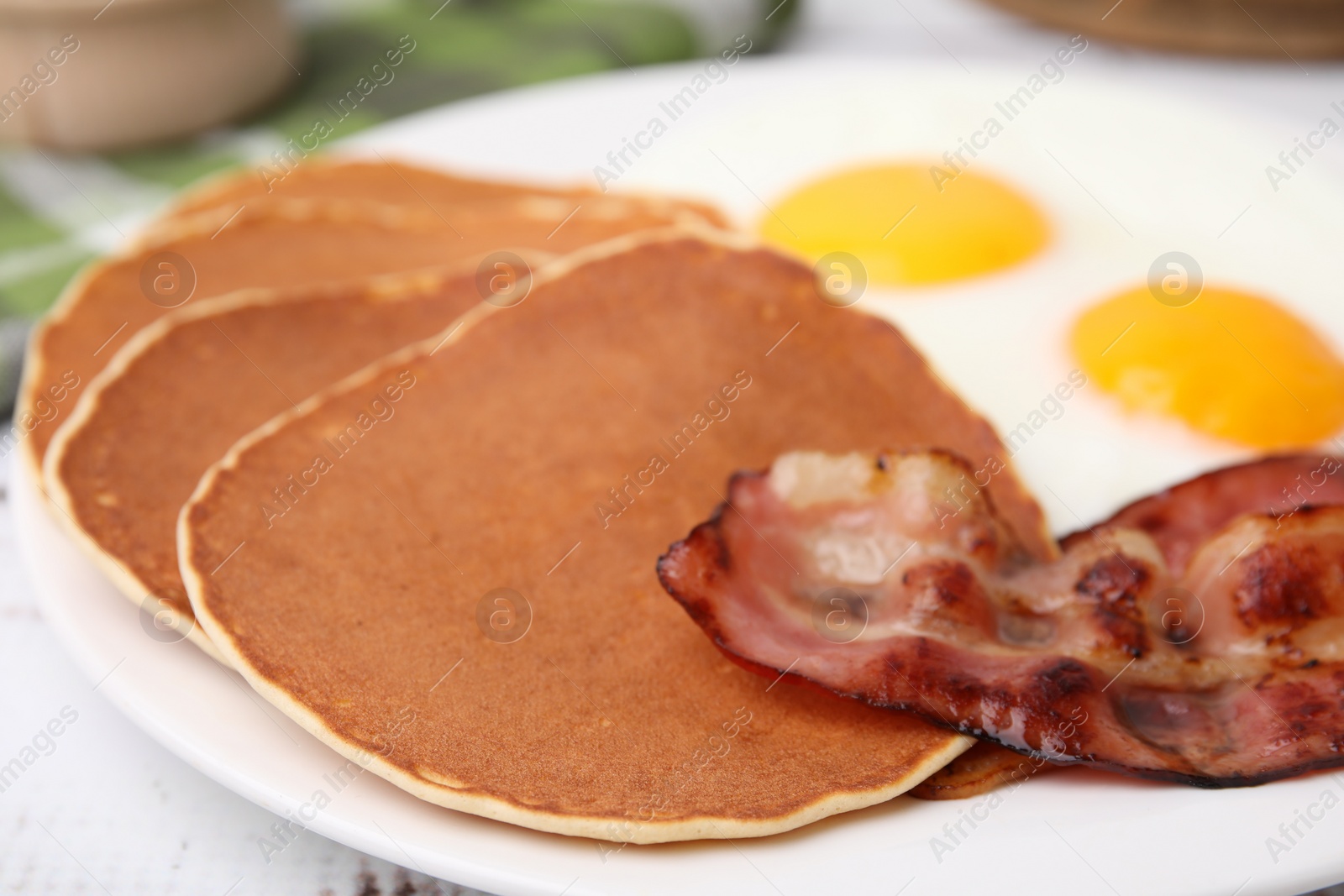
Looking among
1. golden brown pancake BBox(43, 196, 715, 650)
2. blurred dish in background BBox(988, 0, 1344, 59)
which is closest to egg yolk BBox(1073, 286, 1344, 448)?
golden brown pancake BBox(43, 196, 715, 650)

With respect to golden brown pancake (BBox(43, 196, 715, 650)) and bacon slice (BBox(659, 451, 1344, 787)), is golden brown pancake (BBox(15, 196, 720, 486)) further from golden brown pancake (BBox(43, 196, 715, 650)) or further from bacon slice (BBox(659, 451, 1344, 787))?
bacon slice (BBox(659, 451, 1344, 787))

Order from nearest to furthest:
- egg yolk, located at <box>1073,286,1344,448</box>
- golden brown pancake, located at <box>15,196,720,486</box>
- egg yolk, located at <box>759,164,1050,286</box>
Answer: egg yolk, located at <box>1073,286,1344,448</box>, golden brown pancake, located at <box>15,196,720,486</box>, egg yolk, located at <box>759,164,1050,286</box>

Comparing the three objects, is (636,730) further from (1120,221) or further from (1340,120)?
(1340,120)

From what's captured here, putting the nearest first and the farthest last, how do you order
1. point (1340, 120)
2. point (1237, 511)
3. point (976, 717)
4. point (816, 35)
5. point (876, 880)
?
1. point (876, 880)
2. point (976, 717)
3. point (1237, 511)
4. point (1340, 120)
5. point (816, 35)

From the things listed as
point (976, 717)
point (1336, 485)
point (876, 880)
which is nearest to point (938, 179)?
point (1336, 485)

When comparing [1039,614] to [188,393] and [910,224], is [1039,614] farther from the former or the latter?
[188,393]
